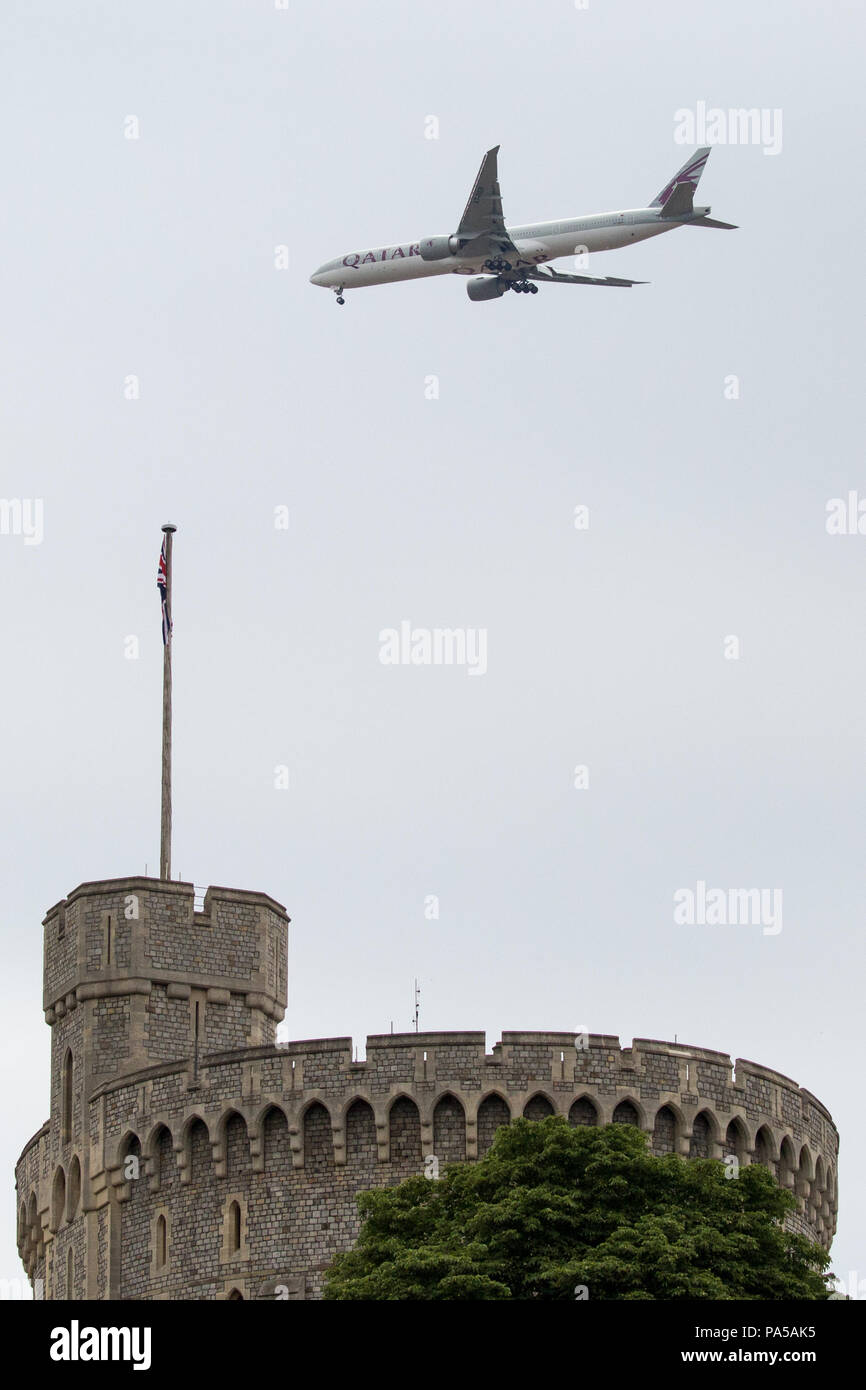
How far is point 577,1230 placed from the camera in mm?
59688

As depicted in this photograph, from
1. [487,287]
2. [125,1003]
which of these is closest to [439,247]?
[487,287]

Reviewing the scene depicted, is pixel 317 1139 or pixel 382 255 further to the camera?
pixel 382 255

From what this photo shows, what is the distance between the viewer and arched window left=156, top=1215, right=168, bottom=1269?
75000 millimetres

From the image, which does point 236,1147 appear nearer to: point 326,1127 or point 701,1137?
point 326,1127

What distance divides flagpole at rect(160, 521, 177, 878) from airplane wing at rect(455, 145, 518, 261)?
25.4 m

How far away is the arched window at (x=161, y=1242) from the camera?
75.0 metres

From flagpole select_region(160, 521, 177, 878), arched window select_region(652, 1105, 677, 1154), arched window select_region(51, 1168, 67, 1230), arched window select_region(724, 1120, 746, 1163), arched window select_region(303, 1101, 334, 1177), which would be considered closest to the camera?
arched window select_region(652, 1105, 677, 1154)

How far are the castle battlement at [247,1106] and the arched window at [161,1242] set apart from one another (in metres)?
0.07

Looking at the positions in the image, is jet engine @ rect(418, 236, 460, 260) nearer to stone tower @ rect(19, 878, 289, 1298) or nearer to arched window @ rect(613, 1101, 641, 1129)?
stone tower @ rect(19, 878, 289, 1298)

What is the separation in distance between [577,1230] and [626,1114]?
13.9 meters

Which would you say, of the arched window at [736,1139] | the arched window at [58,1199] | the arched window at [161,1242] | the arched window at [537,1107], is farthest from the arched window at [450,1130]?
the arched window at [58,1199]

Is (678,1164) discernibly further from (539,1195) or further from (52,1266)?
(52,1266)

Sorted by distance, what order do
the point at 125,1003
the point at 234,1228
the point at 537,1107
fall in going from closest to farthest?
the point at 537,1107
the point at 234,1228
the point at 125,1003

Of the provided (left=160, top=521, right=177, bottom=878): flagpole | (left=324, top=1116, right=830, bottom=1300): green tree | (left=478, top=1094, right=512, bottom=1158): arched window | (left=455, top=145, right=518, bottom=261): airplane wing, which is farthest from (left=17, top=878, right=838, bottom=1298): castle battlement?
(left=455, top=145, right=518, bottom=261): airplane wing
